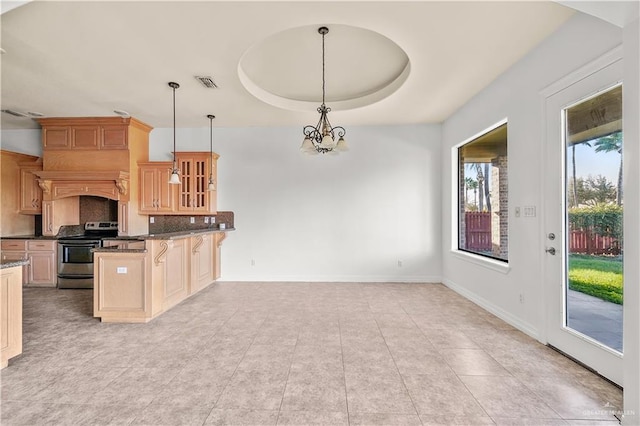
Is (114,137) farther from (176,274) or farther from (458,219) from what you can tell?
(458,219)

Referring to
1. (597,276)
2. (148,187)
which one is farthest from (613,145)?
(148,187)

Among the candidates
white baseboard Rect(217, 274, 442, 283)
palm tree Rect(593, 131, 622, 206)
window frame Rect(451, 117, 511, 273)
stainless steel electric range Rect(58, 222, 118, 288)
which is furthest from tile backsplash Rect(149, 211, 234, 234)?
palm tree Rect(593, 131, 622, 206)

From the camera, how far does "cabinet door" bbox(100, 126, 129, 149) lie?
494 centimetres

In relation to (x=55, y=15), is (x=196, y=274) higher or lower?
lower

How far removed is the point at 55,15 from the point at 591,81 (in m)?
4.46

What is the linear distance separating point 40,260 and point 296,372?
5326 millimetres

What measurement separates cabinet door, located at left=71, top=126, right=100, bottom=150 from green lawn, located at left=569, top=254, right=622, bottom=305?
6.85 m

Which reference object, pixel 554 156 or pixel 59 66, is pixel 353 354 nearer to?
pixel 554 156

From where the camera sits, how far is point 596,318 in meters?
2.25

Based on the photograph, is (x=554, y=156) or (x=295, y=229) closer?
(x=554, y=156)

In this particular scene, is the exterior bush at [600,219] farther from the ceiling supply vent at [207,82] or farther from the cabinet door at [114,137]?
the cabinet door at [114,137]

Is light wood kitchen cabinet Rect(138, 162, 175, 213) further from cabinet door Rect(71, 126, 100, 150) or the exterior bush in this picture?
the exterior bush

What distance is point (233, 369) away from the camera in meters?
2.29

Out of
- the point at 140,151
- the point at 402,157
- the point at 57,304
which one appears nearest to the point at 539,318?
the point at 402,157
